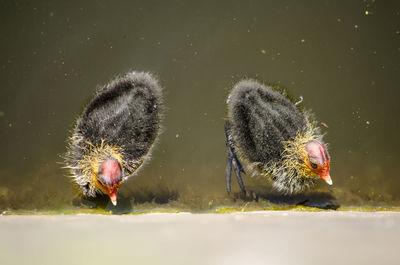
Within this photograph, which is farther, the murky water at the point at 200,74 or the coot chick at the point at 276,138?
the murky water at the point at 200,74

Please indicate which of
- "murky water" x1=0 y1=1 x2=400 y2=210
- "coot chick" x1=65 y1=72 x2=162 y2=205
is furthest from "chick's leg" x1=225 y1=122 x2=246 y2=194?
"coot chick" x1=65 y1=72 x2=162 y2=205

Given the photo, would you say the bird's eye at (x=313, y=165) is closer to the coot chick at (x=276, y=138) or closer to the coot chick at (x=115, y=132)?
the coot chick at (x=276, y=138)

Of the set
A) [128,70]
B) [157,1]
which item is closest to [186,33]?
[157,1]

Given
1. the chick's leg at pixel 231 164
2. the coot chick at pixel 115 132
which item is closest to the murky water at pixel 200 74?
the chick's leg at pixel 231 164

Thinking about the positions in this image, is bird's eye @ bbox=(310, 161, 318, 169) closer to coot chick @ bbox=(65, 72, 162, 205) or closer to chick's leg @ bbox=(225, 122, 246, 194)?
chick's leg @ bbox=(225, 122, 246, 194)

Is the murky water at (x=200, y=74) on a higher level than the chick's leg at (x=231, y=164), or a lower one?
higher

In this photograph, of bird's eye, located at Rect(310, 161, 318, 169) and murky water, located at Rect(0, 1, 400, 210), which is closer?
bird's eye, located at Rect(310, 161, 318, 169)
